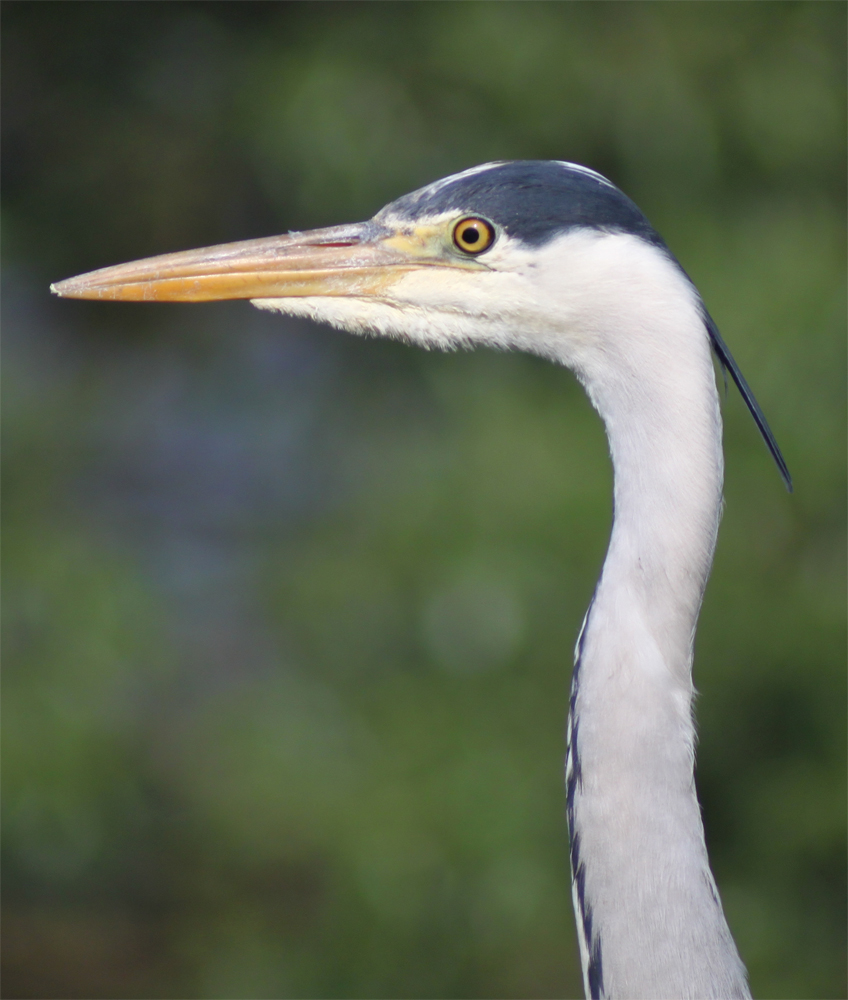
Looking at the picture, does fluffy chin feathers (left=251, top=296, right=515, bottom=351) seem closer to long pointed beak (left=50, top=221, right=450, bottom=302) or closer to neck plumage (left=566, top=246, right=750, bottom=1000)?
long pointed beak (left=50, top=221, right=450, bottom=302)

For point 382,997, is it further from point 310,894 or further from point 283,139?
point 283,139

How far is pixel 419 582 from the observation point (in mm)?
3225

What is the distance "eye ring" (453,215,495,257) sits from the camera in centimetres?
117

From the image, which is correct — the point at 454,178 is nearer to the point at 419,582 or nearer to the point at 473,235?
the point at 473,235

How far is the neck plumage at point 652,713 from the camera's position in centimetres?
97

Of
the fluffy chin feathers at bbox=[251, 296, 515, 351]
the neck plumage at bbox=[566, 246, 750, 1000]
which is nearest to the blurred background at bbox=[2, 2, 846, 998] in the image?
the fluffy chin feathers at bbox=[251, 296, 515, 351]

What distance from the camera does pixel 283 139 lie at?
3281mm

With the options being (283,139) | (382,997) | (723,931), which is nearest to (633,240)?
(723,931)

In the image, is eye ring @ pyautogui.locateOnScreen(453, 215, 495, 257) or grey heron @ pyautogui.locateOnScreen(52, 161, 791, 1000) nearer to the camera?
grey heron @ pyautogui.locateOnScreen(52, 161, 791, 1000)

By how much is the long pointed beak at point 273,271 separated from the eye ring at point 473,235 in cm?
6

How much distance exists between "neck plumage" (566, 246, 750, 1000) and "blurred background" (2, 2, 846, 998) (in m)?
2.05

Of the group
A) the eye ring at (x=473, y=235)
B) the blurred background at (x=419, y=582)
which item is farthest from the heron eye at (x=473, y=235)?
the blurred background at (x=419, y=582)

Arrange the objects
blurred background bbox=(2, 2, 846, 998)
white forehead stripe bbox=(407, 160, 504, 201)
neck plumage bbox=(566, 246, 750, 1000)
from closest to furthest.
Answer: neck plumage bbox=(566, 246, 750, 1000) → white forehead stripe bbox=(407, 160, 504, 201) → blurred background bbox=(2, 2, 846, 998)

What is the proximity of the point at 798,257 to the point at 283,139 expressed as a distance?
1.68 metres
